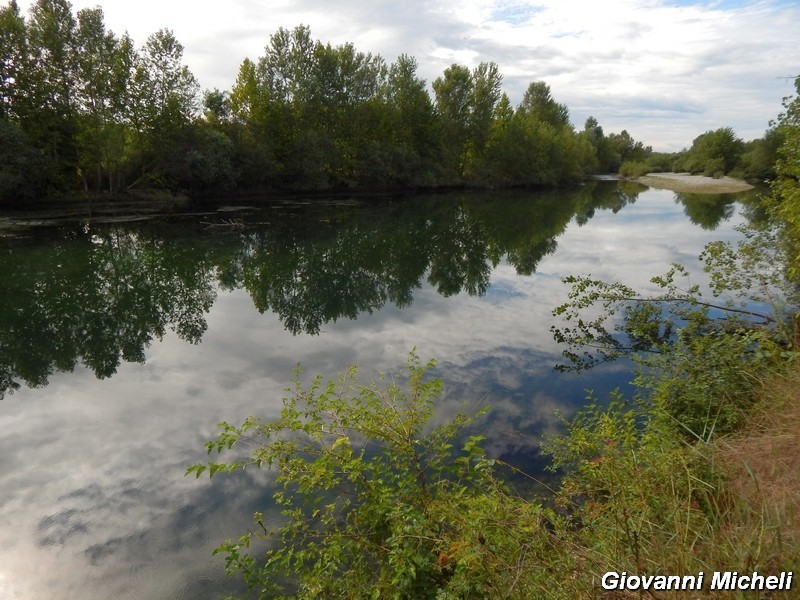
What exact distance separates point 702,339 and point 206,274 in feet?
59.9

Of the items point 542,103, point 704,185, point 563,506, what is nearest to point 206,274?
point 563,506

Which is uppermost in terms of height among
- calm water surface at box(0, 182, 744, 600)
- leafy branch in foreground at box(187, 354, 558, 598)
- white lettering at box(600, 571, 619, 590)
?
white lettering at box(600, 571, 619, 590)

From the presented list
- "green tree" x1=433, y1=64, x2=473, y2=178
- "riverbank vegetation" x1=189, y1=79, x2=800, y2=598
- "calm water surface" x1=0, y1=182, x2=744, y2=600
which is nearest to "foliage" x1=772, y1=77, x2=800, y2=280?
"riverbank vegetation" x1=189, y1=79, x2=800, y2=598

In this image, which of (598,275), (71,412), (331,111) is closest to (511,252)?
(598,275)

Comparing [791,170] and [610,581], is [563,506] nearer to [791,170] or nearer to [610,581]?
[610,581]

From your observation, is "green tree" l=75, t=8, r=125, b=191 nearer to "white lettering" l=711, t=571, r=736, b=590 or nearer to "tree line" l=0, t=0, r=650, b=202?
"tree line" l=0, t=0, r=650, b=202

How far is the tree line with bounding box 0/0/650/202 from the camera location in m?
33.6

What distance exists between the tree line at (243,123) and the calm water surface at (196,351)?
9603mm

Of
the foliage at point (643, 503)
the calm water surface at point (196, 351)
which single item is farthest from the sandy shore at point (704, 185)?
the foliage at point (643, 503)

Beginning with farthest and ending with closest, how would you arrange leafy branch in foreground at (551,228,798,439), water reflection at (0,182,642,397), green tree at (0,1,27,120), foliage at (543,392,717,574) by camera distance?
green tree at (0,1,27,120) → water reflection at (0,182,642,397) → leafy branch in foreground at (551,228,798,439) → foliage at (543,392,717,574)

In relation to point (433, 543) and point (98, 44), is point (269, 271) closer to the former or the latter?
point (433, 543)

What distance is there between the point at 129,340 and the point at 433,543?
11.9m

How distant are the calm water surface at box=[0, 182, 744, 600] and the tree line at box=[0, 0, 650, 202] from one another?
9.60 meters

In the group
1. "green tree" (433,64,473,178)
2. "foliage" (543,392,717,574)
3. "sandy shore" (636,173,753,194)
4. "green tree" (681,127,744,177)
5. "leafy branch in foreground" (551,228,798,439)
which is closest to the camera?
"foliage" (543,392,717,574)
